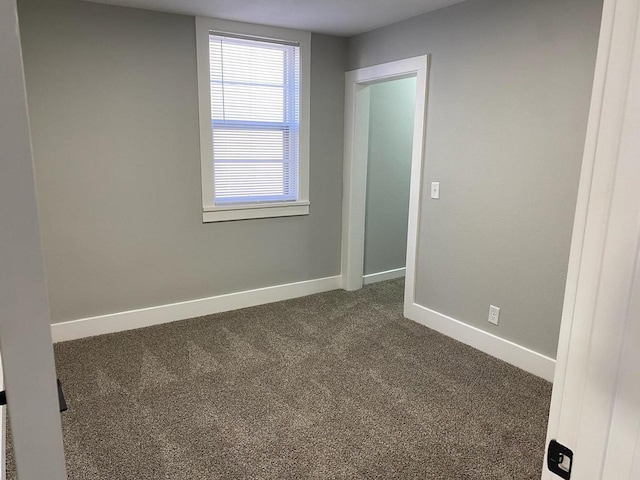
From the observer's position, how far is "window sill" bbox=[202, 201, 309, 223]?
371 centimetres

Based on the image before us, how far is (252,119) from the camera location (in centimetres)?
380

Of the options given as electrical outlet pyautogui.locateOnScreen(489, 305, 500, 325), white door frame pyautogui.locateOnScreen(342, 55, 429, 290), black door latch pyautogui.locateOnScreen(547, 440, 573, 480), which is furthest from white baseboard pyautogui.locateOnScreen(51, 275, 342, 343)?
black door latch pyautogui.locateOnScreen(547, 440, 573, 480)

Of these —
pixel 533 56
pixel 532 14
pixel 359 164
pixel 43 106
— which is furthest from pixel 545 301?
pixel 43 106

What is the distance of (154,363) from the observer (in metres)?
2.98

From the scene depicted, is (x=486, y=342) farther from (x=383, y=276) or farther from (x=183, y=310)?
(x=183, y=310)

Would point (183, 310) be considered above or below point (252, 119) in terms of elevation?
below

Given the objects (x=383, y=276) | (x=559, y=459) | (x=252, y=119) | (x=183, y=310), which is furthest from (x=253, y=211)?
(x=559, y=459)

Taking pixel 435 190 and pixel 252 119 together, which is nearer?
pixel 435 190

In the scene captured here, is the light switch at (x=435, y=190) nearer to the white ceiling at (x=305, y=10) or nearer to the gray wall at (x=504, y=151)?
the gray wall at (x=504, y=151)

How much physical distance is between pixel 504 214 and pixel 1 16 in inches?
115

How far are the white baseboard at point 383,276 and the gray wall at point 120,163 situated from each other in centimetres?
136

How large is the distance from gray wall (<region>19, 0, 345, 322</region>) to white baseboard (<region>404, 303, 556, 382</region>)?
158cm

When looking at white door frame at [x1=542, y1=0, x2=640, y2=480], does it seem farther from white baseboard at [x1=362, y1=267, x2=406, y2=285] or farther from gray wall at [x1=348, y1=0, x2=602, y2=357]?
white baseboard at [x1=362, y1=267, x2=406, y2=285]

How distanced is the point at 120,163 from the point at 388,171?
2554 mm
